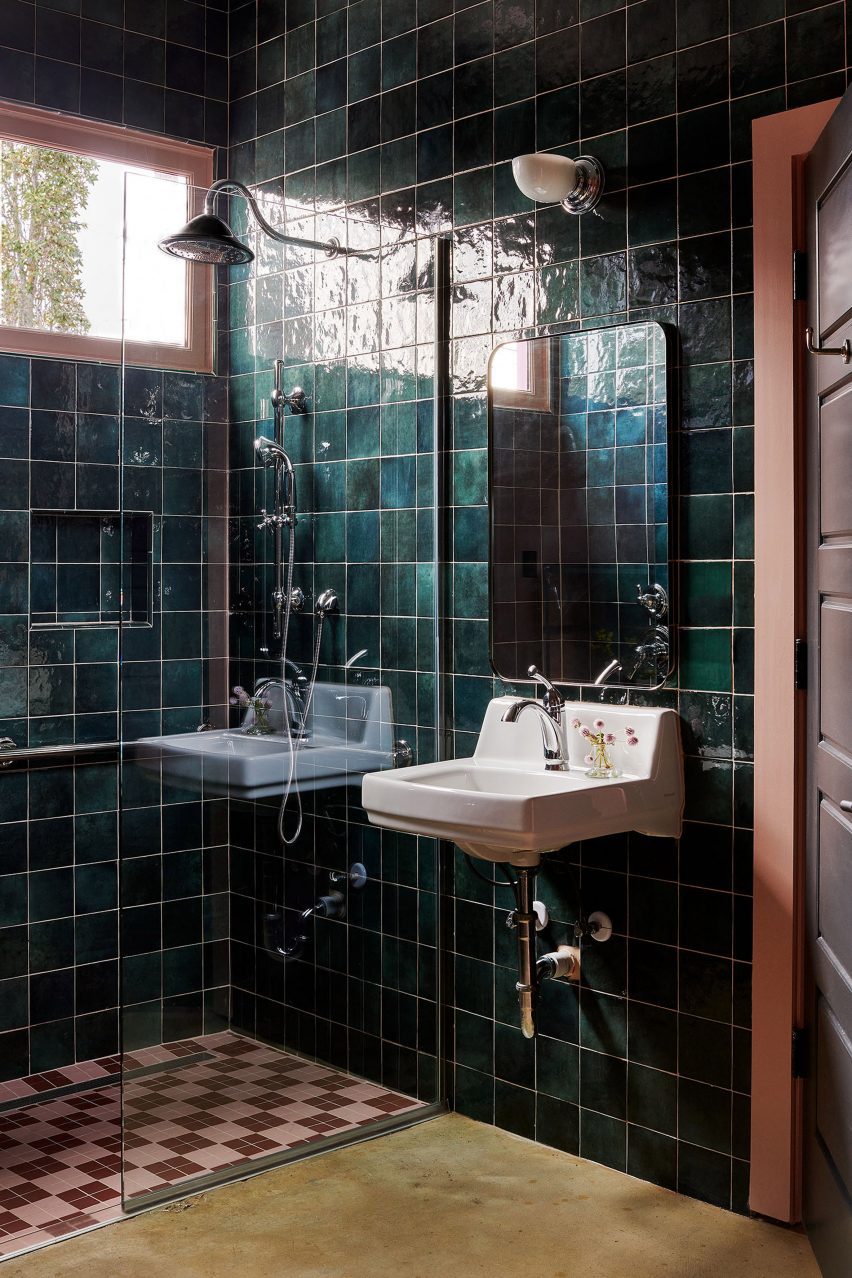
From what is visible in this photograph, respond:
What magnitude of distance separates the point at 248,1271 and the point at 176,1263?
0.51ft

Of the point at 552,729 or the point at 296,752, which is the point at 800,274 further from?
the point at 296,752

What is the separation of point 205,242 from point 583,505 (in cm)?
107

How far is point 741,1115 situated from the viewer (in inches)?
107

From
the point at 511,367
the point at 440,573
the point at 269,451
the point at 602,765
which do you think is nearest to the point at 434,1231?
the point at 602,765

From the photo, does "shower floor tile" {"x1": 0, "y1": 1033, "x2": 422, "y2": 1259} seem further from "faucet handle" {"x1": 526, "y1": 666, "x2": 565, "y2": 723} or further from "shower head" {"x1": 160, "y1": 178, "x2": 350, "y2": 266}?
"shower head" {"x1": 160, "y1": 178, "x2": 350, "y2": 266}

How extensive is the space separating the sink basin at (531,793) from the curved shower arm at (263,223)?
124 cm

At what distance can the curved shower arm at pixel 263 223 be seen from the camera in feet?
9.55

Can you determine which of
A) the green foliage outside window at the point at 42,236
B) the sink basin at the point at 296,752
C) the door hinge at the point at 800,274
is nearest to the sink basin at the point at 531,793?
the sink basin at the point at 296,752

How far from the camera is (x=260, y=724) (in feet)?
9.91

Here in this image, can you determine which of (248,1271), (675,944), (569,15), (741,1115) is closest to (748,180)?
(569,15)

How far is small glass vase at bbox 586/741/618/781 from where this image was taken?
113 inches

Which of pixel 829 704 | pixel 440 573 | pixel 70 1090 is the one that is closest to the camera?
pixel 829 704

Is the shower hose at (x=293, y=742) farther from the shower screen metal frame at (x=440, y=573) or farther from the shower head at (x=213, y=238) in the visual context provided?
the shower head at (x=213, y=238)

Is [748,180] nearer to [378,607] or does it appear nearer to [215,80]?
[378,607]
